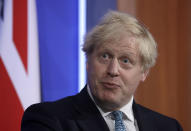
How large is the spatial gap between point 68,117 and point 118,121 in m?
0.22

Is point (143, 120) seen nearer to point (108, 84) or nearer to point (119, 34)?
point (108, 84)

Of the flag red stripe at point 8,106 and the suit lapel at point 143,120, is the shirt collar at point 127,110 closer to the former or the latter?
the suit lapel at point 143,120

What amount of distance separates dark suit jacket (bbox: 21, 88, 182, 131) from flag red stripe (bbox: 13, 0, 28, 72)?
564 millimetres

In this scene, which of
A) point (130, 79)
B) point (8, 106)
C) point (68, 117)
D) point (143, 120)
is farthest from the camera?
point (8, 106)

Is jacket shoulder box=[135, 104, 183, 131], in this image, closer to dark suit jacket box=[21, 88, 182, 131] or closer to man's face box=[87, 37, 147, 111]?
dark suit jacket box=[21, 88, 182, 131]

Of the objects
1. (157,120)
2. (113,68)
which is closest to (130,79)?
(113,68)

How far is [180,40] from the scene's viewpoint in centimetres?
265

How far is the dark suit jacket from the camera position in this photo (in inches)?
54.8

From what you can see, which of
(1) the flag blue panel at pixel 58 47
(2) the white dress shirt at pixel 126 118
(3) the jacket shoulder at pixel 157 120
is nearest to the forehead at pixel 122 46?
(2) the white dress shirt at pixel 126 118

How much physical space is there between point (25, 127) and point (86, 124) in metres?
0.25

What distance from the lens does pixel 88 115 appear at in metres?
1.51

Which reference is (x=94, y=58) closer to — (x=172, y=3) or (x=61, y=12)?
(x=61, y=12)

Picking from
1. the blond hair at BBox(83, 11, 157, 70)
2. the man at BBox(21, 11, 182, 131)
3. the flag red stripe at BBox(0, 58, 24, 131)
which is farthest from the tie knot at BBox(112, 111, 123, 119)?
the flag red stripe at BBox(0, 58, 24, 131)

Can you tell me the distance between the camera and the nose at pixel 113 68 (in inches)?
58.8
